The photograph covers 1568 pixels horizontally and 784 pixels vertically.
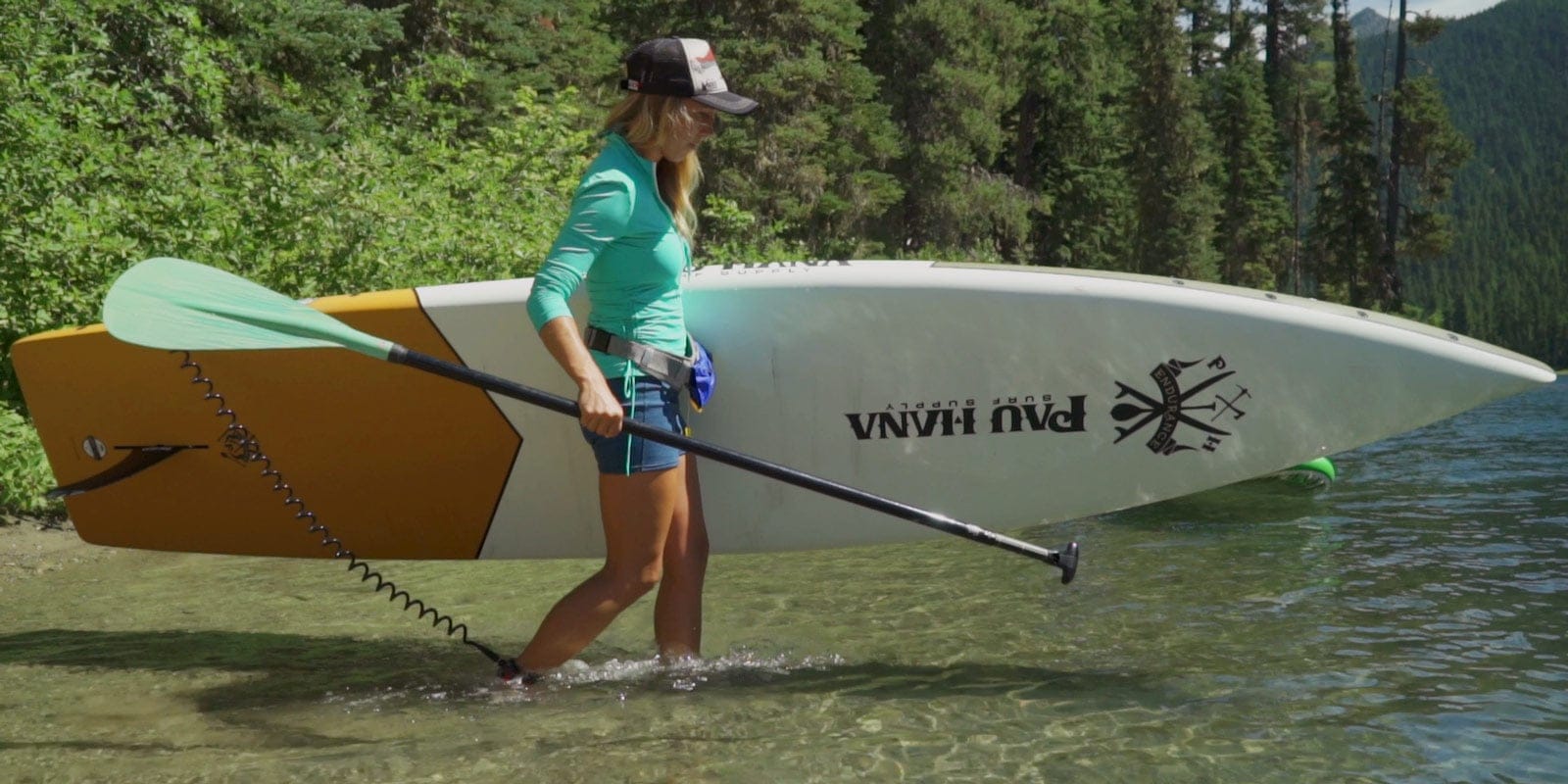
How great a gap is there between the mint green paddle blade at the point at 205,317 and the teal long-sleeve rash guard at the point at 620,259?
1.69 feet

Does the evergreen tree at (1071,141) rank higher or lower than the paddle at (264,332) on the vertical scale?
higher

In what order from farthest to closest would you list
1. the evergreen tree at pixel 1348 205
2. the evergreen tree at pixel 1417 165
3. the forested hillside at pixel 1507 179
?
the forested hillside at pixel 1507 179 → the evergreen tree at pixel 1348 205 → the evergreen tree at pixel 1417 165

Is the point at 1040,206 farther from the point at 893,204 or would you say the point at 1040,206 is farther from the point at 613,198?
the point at 613,198

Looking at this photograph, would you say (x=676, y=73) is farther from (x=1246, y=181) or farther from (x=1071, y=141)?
(x=1246, y=181)

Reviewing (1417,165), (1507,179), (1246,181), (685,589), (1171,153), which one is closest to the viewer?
(685,589)

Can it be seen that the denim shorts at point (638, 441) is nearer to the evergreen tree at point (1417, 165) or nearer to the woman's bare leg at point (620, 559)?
the woman's bare leg at point (620, 559)

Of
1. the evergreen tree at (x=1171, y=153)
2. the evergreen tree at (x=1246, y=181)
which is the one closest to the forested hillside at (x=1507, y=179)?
the evergreen tree at (x=1246, y=181)

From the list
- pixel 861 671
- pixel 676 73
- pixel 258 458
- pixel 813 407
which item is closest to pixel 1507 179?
pixel 813 407

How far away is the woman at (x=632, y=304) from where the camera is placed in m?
3.16

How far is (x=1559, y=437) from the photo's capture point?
35.9 ft

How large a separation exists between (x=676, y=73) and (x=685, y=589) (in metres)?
1.40

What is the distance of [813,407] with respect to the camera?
4.20 meters

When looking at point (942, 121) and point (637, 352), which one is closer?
point (637, 352)

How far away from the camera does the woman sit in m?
3.16
